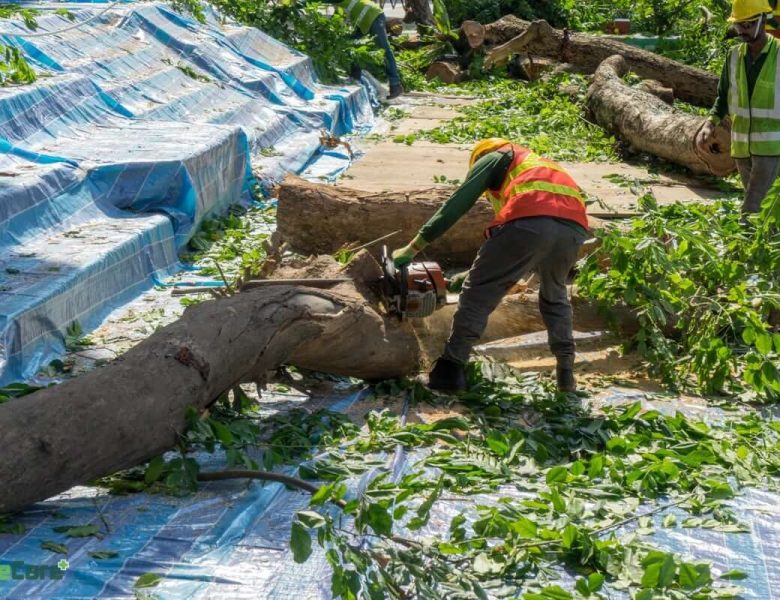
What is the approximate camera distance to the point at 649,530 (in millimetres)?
3785

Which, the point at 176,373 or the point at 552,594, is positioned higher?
the point at 176,373

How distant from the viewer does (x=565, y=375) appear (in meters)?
5.46

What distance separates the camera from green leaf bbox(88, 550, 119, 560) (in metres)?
3.38

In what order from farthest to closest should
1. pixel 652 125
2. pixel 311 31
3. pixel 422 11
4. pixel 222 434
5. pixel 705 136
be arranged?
pixel 422 11, pixel 311 31, pixel 652 125, pixel 705 136, pixel 222 434

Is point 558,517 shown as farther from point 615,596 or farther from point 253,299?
point 253,299

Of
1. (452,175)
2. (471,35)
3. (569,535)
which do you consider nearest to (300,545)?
(569,535)

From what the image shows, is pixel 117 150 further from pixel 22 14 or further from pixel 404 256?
pixel 404 256

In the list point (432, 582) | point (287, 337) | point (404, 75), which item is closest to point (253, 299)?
point (287, 337)

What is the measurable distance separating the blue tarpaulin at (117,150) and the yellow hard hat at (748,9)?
3.62 m

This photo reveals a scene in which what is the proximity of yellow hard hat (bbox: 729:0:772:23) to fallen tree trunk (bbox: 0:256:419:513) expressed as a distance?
3.24 meters

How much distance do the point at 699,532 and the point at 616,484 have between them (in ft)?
1.25

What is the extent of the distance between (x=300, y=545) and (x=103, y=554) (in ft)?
2.15

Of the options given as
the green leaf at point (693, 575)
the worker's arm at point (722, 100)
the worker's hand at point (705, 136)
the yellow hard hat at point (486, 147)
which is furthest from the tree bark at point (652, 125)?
the green leaf at point (693, 575)

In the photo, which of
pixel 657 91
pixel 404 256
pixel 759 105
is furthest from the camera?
pixel 657 91
